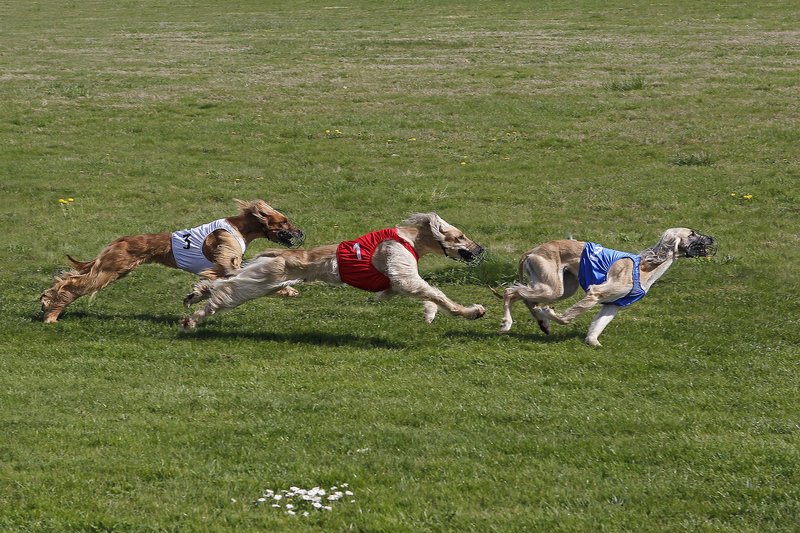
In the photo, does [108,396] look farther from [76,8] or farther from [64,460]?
[76,8]

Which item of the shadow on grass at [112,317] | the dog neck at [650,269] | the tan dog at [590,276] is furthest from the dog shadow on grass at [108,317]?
the dog neck at [650,269]

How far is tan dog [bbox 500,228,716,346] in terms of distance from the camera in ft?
41.4

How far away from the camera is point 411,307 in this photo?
14344mm

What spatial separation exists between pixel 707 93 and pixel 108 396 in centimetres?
2156

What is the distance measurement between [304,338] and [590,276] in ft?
10.5

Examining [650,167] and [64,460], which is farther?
[650,167]

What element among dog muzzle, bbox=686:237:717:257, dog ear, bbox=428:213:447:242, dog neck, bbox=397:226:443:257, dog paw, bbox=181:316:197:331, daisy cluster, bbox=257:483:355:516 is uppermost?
dog ear, bbox=428:213:447:242

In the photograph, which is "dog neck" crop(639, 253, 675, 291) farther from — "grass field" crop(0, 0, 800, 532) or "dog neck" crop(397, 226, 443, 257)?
"dog neck" crop(397, 226, 443, 257)

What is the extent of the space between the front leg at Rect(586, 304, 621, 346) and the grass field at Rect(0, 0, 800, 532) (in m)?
0.17

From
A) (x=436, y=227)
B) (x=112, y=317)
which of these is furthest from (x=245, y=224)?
(x=436, y=227)

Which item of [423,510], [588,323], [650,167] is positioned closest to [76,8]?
[650,167]

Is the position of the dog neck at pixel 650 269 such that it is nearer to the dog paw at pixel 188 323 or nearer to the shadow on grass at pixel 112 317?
the dog paw at pixel 188 323

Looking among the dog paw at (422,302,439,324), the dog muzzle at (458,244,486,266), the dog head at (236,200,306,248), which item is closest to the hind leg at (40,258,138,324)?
the dog head at (236,200,306,248)

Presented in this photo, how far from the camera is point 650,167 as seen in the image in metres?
22.4
